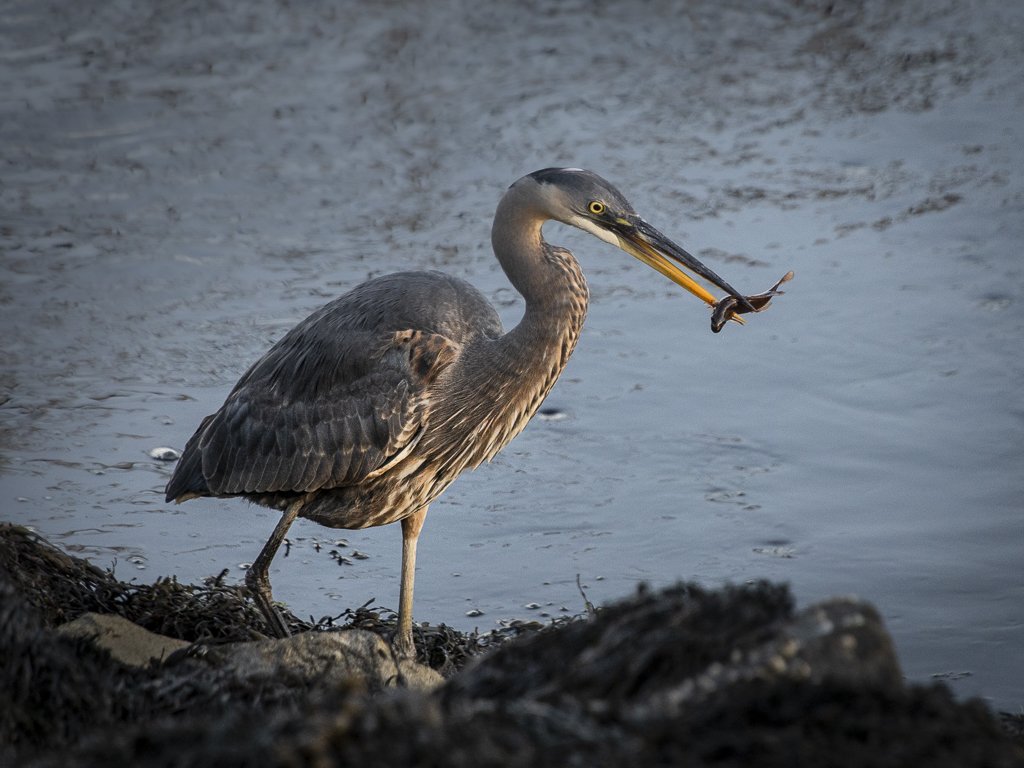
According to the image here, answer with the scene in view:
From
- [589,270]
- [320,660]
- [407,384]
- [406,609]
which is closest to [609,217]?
[407,384]

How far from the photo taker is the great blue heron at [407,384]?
584 cm

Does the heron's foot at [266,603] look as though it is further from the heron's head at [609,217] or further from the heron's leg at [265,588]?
the heron's head at [609,217]

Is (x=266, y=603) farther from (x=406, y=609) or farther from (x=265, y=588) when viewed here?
(x=406, y=609)

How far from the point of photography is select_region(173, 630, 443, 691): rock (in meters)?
4.75

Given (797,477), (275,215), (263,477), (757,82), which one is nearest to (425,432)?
(263,477)

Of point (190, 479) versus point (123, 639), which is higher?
point (190, 479)

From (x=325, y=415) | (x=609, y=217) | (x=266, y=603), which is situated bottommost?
(x=266, y=603)

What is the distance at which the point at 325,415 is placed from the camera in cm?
595

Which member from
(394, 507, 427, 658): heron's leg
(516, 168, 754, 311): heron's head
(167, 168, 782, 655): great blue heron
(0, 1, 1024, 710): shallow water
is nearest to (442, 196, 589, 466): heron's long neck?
(167, 168, 782, 655): great blue heron

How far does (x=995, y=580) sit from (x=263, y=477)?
3220 mm

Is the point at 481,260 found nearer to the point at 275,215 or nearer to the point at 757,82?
the point at 275,215

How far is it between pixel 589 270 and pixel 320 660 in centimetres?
487

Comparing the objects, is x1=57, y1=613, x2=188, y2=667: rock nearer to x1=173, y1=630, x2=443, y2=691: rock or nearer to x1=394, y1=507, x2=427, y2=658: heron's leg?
x1=173, y1=630, x2=443, y2=691: rock

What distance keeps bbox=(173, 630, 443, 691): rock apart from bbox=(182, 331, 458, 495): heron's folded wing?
3.46ft
